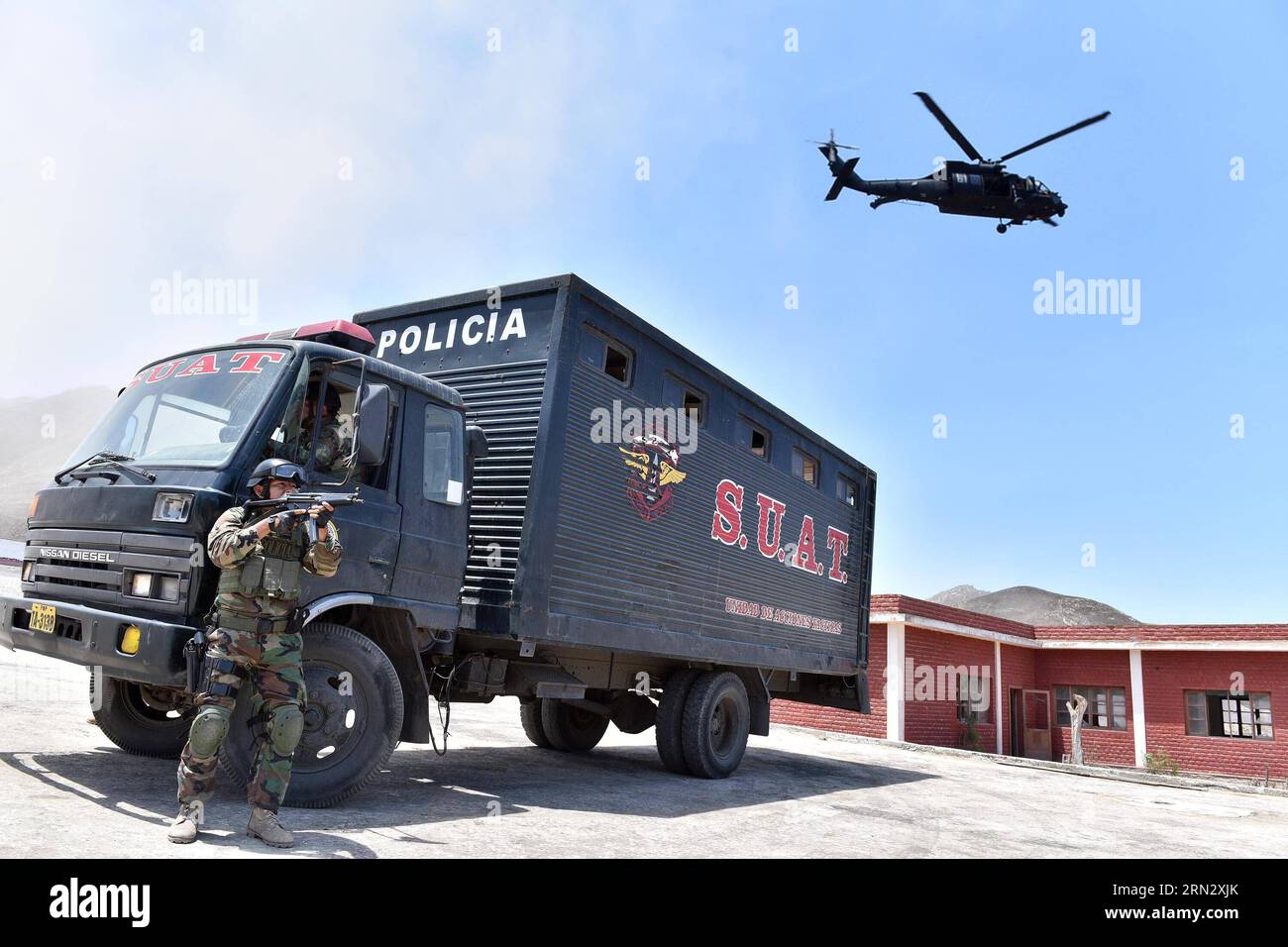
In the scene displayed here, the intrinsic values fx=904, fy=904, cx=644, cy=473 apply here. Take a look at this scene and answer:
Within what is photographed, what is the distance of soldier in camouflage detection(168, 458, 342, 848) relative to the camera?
4.20 metres

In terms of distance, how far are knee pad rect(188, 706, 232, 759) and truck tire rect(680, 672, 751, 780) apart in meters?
4.99

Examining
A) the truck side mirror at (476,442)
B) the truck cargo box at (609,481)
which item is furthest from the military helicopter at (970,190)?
the truck side mirror at (476,442)

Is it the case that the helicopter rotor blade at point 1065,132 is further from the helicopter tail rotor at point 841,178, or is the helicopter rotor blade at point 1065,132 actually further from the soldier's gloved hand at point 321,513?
the soldier's gloved hand at point 321,513

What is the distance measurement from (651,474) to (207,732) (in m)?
4.23

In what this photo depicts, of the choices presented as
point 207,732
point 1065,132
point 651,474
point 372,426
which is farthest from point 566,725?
point 1065,132

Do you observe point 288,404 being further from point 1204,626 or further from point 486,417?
point 1204,626

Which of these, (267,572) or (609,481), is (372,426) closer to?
(267,572)

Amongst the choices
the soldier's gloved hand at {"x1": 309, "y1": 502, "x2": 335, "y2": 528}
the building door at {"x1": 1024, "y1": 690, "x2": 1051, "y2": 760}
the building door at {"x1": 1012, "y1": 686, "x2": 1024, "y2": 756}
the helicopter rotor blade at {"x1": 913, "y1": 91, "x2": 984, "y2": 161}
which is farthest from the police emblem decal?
the building door at {"x1": 1024, "y1": 690, "x2": 1051, "y2": 760}

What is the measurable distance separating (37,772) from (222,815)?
1.55m

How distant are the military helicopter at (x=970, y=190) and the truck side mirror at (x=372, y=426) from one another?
1746 centimetres

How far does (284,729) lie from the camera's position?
4355 mm

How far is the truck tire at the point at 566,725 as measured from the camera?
32.4ft
